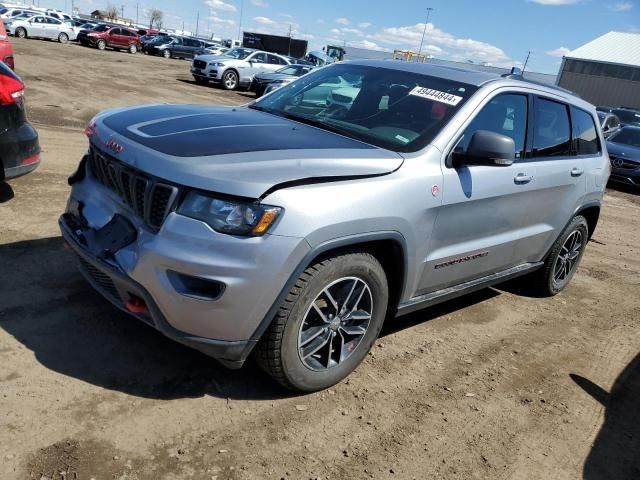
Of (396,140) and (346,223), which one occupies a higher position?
(396,140)

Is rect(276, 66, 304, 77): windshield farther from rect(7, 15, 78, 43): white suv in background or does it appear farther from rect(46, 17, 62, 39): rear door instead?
rect(46, 17, 62, 39): rear door

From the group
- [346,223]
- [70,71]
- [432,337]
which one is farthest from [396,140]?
[70,71]

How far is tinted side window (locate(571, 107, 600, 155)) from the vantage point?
4758mm

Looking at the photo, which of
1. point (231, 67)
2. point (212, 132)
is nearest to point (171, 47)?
point (231, 67)

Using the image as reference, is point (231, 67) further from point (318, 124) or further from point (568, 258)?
point (318, 124)

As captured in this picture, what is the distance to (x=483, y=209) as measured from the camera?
3.64 metres

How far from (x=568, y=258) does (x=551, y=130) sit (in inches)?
58.3

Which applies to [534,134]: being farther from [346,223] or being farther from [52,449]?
[52,449]

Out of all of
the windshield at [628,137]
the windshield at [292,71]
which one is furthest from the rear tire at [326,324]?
the windshield at [292,71]

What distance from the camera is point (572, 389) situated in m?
3.71

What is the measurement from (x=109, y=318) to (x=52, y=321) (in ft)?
1.09

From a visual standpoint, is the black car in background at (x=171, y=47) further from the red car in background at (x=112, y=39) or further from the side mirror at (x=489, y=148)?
the side mirror at (x=489, y=148)

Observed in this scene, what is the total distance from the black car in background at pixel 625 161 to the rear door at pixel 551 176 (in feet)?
31.1

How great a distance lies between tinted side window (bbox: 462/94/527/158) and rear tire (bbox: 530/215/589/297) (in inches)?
50.3
